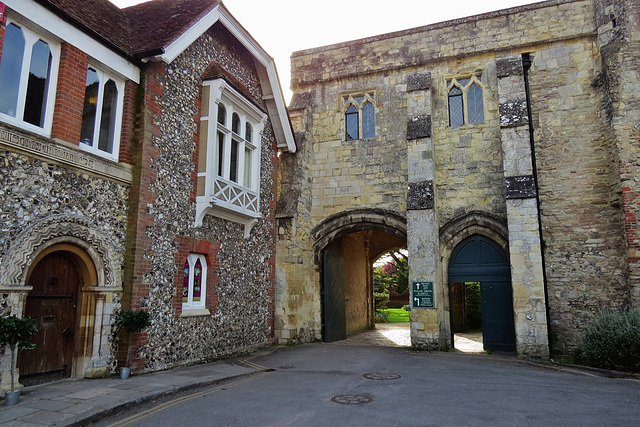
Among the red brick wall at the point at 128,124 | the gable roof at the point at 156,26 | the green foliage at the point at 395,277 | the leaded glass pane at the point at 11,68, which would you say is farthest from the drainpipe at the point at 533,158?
the green foliage at the point at 395,277

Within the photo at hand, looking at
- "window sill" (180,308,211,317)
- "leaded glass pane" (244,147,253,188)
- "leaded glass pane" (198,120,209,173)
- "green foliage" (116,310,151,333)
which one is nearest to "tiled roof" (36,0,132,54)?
"leaded glass pane" (198,120,209,173)

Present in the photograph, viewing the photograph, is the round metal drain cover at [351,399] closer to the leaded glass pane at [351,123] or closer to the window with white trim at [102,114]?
the window with white trim at [102,114]

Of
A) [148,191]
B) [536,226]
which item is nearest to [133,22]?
[148,191]

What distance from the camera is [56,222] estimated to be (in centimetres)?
709

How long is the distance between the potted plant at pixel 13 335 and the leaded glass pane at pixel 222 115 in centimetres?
636

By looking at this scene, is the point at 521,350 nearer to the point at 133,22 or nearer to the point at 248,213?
the point at 248,213

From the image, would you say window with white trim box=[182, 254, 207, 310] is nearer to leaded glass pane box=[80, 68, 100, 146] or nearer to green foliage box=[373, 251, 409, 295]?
leaded glass pane box=[80, 68, 100, 146]

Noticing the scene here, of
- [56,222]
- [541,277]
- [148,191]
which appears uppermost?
[148,191]

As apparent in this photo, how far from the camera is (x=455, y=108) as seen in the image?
14.3m

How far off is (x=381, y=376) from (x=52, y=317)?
19.5 ft

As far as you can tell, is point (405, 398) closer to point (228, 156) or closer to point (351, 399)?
point (351, 399)

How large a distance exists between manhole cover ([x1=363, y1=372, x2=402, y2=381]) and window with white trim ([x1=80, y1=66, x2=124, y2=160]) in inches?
252

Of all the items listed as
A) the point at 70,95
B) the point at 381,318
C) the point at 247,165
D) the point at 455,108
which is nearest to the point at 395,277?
the point at 381,318

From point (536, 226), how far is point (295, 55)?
32.8 feet
